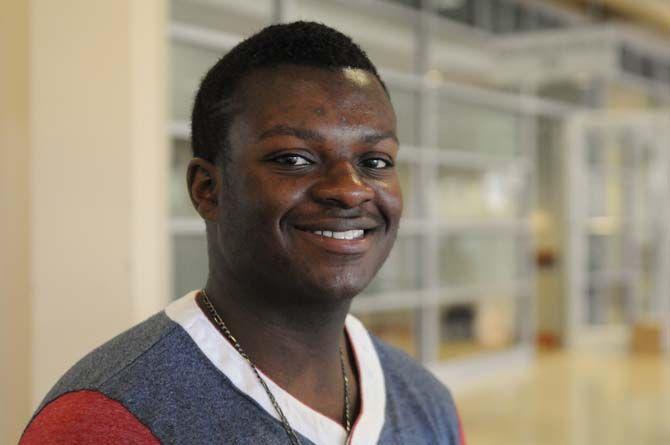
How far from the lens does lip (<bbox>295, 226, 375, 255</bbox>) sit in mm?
953

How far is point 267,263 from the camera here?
0.96 meters

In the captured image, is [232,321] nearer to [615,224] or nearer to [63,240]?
[63,240]

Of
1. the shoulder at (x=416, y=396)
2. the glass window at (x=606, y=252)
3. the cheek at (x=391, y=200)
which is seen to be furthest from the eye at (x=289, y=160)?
the glass window at (x=606, y=252)

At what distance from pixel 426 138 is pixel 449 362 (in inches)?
72.2

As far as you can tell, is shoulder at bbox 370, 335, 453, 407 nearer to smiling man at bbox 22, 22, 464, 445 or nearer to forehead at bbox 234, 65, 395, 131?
smiling man at bbox 22, 22, 464, 445

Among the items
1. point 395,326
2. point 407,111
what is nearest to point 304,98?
point 395,326

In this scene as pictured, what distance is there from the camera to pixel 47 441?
0.91 m

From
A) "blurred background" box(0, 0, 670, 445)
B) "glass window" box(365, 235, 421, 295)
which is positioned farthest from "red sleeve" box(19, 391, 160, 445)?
"glass window" box(365, 235, 421, 295)

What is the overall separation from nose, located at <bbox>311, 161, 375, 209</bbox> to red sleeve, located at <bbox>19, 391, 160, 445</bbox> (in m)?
0.31

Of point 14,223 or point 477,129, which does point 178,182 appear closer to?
point 14,223

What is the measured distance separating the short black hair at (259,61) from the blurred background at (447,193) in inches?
6.8

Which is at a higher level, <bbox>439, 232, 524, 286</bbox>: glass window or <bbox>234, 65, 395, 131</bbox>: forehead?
<bbox>234, 65, 395, 131</bbox>: forehead

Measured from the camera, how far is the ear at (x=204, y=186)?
1021 mm

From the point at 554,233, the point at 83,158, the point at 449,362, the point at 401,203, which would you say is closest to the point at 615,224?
the point at 554,233
